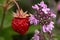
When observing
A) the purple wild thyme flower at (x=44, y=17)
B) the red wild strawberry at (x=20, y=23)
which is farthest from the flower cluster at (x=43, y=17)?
the red wild strawberry at (x=20, y=23)

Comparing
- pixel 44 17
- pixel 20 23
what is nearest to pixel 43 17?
pixel 44 17

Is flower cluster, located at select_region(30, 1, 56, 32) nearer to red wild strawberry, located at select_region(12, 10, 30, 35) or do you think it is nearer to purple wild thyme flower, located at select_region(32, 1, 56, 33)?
purple wild thyme flower, located at select_region(32, 1, 56, 33)

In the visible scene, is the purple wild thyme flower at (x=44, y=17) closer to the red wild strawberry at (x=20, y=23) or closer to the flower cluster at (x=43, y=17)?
the flower cluster at (x=43, y=17)

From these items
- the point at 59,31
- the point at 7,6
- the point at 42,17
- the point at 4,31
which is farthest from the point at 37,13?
the point at 59,31

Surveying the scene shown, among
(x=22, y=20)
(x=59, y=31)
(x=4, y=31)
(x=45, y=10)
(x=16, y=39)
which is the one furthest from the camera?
(x=59, y=31)

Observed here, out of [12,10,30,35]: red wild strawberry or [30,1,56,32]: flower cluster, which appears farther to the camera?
[12,10,30,35]: red wild strawberry

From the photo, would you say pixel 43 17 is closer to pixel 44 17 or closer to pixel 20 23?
pixel 44 17

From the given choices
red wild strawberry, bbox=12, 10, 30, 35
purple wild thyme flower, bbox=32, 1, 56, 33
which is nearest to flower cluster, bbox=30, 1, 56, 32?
purple wild thyme flower, bbox=32, 1, 56, 33

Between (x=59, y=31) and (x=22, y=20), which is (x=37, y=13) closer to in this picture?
(x=22, y=20)
